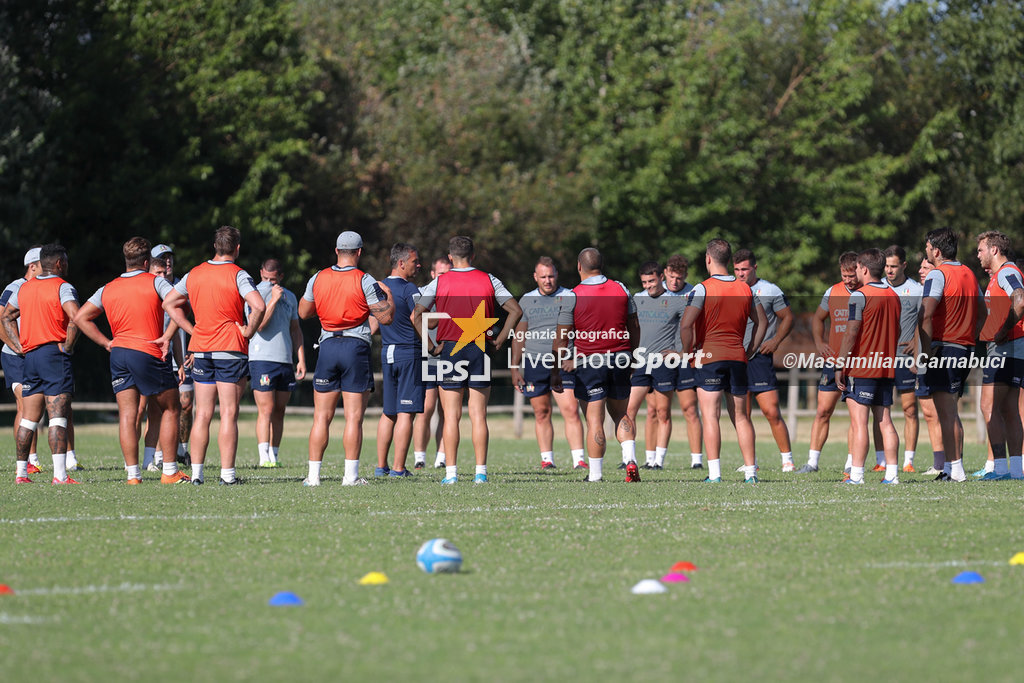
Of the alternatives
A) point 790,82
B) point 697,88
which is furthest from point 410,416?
point 790,82

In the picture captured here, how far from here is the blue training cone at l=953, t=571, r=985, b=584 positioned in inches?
263

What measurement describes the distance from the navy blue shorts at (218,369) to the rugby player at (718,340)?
12.8 feet

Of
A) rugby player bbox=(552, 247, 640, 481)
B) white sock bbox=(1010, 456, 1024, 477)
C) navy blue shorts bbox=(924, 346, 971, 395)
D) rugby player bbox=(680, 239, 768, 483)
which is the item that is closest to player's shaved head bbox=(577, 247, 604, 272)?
rugby player bbox=(552, 247, 640, 481)

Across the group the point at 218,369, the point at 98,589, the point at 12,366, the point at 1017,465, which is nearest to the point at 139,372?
the point at 218,369

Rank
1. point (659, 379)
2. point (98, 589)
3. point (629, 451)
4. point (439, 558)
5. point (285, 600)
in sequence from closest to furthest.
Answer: point (285, 600) < point (98, 589) < point (439, 558) < point (629, 451) < point (659, 379)

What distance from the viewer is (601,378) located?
13.1 meters

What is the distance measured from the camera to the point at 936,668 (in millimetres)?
4961

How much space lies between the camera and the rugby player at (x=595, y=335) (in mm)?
12844

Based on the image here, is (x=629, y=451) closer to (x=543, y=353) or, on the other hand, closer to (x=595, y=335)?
(x=595, y=335)

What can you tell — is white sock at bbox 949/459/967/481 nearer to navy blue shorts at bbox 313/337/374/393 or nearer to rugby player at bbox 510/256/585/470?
rugby player at bbox 510/256/585/470

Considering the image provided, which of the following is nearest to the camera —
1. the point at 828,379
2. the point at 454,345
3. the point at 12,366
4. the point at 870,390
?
the point at 870,390

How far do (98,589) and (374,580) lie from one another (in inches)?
51.5

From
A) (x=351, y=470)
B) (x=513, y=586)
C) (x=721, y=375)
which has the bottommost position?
(x=351, y=470)

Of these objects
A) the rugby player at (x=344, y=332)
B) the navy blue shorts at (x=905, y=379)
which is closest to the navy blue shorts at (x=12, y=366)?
the rugby player at (x=344, y=332)
